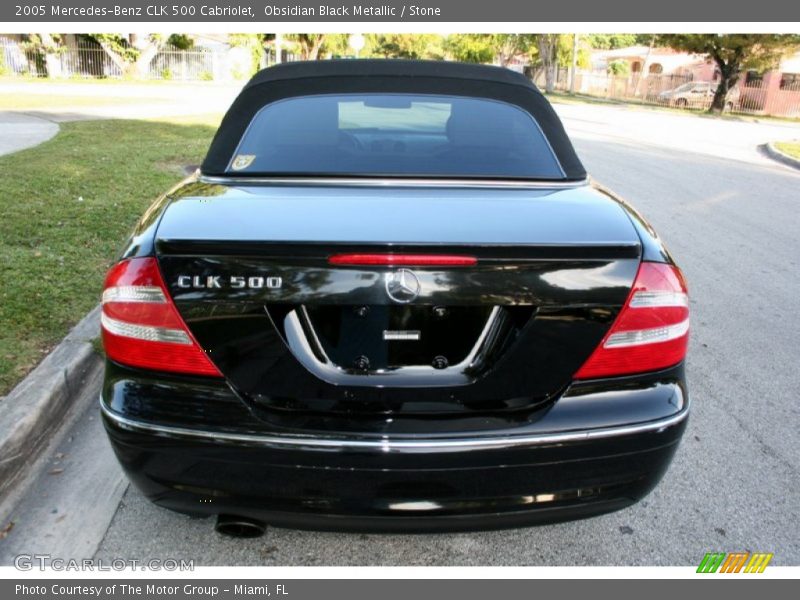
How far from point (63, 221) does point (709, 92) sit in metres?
43.6

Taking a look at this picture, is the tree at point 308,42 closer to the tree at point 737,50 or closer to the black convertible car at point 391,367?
the tree at point 737,50

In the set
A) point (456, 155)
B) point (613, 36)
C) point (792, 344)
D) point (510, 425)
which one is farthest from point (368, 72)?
point (613, 36)

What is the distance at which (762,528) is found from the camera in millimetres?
2740

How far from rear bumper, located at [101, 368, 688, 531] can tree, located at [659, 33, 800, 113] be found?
37281 mm

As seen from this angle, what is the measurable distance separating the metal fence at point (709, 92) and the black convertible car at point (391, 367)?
41.8 metres

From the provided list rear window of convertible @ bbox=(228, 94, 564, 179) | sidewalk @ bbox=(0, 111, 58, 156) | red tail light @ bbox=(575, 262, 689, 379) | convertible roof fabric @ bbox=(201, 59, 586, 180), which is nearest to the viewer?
red tail light @ bbox=(575, 262, 689, 379)

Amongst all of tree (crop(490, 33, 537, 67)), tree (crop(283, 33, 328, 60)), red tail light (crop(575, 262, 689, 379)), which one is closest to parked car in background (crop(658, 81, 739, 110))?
tree (crop(490, 33, 537, 67))

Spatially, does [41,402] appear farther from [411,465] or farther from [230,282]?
[411,465]

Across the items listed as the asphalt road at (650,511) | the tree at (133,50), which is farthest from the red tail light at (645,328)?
the tree at (133,50)

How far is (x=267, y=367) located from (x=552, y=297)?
851 millimetres

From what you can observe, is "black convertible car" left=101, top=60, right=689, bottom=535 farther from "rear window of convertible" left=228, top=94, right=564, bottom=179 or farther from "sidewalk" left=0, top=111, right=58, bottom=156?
"sidewalk" left=0, top=111, right=58, bottom=156

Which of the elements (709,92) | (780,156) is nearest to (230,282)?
(780,156)

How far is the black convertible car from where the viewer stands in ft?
6.47

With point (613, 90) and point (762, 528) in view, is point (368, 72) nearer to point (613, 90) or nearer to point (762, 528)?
point (762, 528)
